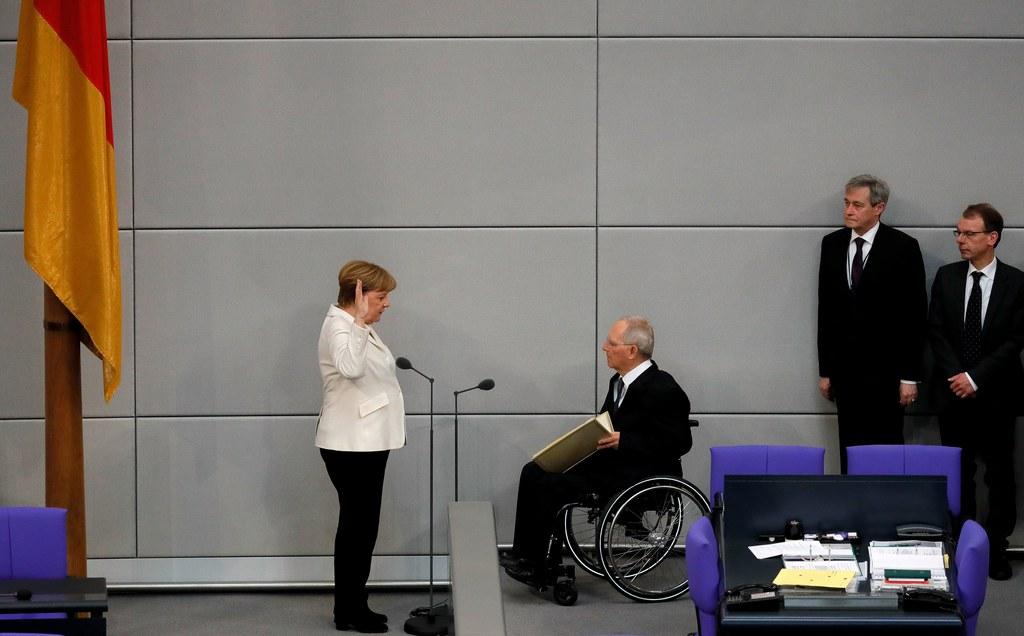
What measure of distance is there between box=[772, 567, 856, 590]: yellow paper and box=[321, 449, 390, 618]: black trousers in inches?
85.5

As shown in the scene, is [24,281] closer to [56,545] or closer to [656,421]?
[56,545]

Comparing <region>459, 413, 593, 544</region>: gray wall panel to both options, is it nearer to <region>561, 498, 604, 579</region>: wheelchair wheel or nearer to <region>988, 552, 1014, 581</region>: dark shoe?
<region>561, 498, 604, 579</region>: wheelchair wheel

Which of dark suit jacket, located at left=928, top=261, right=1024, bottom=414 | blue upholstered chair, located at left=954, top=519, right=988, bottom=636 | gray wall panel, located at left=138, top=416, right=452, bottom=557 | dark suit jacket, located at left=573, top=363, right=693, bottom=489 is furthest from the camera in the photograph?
gray wall panel, located at left=138, top=416, right=452, bottom=557

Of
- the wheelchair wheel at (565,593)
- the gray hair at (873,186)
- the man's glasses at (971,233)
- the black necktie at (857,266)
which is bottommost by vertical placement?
the wheelchair wheel at (565,593)

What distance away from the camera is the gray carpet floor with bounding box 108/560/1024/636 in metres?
5.24

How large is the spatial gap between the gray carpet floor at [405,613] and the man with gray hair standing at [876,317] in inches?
38.2

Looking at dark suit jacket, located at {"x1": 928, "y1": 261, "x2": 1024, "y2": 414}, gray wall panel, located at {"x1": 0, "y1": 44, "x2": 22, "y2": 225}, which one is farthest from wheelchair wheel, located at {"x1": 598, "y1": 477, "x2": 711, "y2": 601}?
gray wall panel, located at {"x1": 0, "y1": 44, "x2": 22, "y2": 225}

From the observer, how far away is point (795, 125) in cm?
612

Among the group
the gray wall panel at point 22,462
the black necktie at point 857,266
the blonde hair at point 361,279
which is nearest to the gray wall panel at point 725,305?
the black necktie at point 857,266

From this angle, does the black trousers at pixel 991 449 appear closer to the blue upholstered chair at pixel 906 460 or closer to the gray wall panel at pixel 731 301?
the gray wall panel at pixel 731 301

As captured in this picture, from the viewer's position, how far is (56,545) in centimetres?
405

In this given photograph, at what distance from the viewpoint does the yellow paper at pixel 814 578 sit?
3.44 m

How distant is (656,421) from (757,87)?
1.81m

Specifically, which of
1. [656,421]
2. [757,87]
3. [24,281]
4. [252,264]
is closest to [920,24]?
[757,87]
